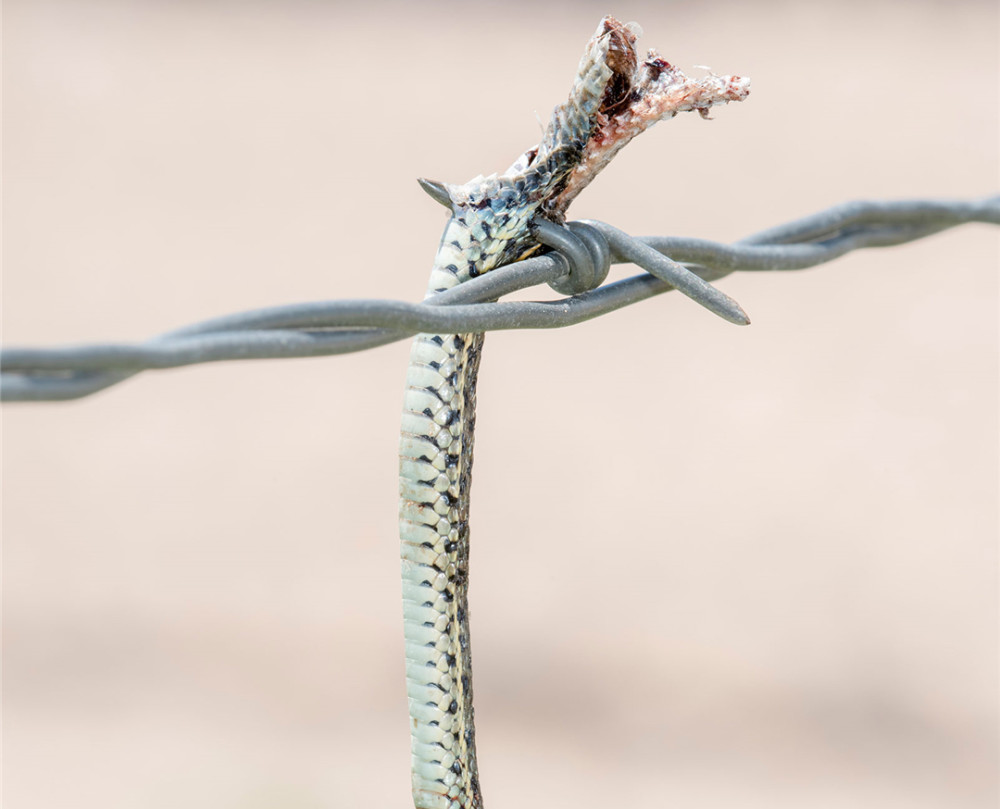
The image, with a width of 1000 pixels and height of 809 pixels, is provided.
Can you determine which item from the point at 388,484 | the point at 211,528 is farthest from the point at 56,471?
the point at 388,484

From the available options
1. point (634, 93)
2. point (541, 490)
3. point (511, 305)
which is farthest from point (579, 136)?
point (541, 490)

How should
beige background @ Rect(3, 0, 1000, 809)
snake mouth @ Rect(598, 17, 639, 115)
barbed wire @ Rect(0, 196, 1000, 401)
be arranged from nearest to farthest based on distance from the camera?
barbed wire @ Rect(0, 196, 1000, 401) → snake mouth @ Rect(598, 17, 639, 115) → beige background @ Rect(3, 0, 1000, 809)

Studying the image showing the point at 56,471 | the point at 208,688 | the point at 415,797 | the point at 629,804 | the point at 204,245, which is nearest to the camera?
the point at 415,797

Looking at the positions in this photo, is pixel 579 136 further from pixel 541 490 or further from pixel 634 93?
pixel 541 490

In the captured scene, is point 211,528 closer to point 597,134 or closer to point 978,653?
point 978,653

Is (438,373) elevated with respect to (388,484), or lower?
lower

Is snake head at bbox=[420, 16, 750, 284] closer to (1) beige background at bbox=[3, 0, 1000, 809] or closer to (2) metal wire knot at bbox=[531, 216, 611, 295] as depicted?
(2) metal wire knot at bbox=[531, 216, 611, 295]

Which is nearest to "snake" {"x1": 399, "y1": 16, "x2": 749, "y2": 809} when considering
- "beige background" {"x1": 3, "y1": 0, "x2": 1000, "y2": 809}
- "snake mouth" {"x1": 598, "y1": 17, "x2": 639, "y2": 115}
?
"snake mouth" {"x1": 598, "y1": 17, "x2": 639, "y2": 115}

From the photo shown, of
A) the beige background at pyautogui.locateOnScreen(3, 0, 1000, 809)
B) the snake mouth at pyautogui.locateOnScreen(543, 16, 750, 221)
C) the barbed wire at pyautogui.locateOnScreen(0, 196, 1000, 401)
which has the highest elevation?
the beige background at pyautogui.locateOnScreen(3, 0, 1000, 809)

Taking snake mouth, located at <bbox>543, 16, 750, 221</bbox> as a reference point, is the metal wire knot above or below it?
below
